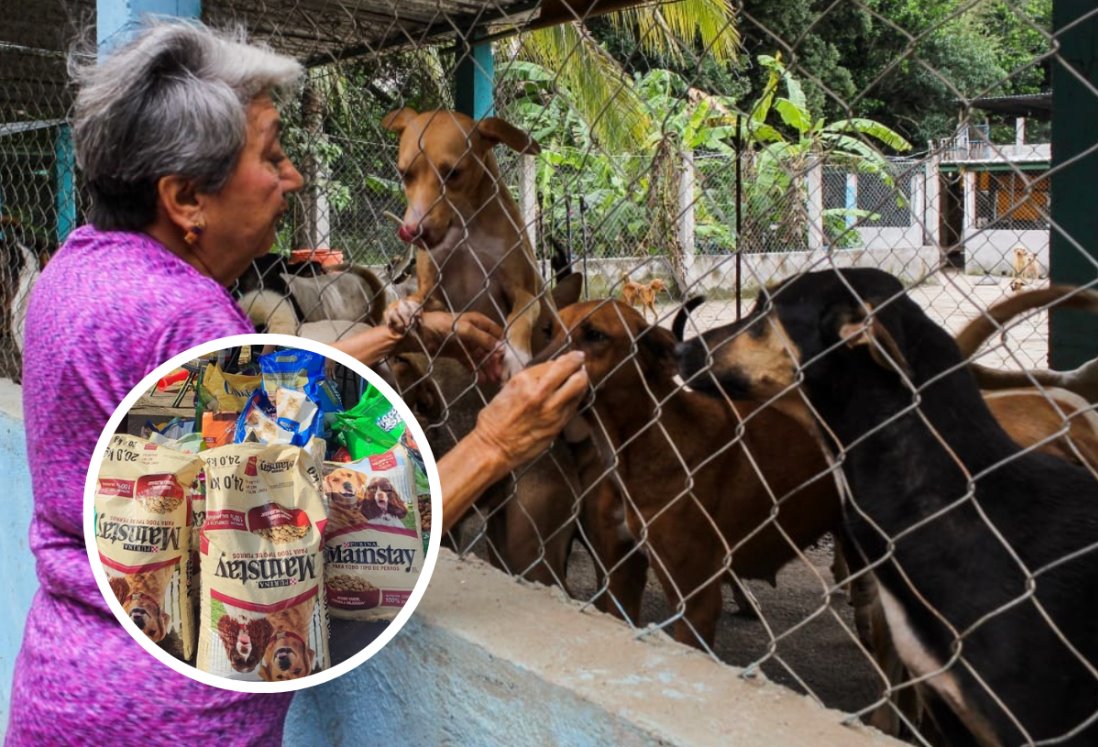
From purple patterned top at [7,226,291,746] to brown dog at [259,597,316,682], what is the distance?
23 cm

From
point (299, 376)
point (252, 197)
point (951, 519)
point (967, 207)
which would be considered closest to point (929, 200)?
point (967, 207)

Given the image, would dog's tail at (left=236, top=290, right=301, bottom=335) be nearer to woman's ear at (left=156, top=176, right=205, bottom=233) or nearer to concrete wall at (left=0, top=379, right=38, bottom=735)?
concrete wall at (left=0, top=379, right=38, bottom=735)

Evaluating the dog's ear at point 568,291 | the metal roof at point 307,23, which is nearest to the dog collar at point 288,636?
the metal roof at point 307,23

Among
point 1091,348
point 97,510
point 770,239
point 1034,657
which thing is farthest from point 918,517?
point 770,239

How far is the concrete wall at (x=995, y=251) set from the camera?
5184mm

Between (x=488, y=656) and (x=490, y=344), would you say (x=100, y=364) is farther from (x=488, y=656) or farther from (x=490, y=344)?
(x=490, y=344)

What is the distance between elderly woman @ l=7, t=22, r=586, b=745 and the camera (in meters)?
1.91

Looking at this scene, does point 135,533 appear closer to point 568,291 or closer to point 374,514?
point 374,514

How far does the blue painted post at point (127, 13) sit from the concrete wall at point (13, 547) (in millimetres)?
1412

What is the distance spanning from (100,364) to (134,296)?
0.14 meters

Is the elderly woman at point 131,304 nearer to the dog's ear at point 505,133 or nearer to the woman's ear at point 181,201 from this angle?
the woman's ear at point 181,201

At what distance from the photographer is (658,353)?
11.7 ft

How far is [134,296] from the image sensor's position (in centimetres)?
189

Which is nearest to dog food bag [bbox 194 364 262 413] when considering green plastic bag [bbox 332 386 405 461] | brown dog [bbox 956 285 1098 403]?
green plastic bag [bbox 332 386 405 461]
